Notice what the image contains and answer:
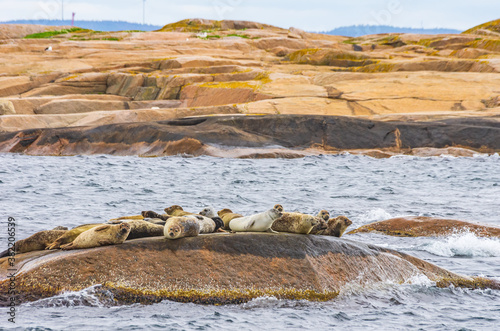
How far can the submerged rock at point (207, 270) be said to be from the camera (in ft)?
26.9

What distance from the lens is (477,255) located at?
1182 centimetres

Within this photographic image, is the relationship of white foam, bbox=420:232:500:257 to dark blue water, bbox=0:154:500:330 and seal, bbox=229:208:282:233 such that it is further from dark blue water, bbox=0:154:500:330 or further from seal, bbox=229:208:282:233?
seal, bbox=229:208:282:233

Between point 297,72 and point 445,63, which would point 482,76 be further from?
point 297,72

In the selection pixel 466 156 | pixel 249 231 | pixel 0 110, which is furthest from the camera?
pixel 0 110

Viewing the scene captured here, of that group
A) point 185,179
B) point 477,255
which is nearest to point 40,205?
point 185,179

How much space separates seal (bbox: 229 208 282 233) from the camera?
30.2 feet

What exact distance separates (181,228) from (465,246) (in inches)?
Result: 256

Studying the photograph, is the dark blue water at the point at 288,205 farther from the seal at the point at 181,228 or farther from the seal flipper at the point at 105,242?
the seal at the point at 181,228

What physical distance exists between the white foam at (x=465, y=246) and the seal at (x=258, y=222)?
14.5 ft

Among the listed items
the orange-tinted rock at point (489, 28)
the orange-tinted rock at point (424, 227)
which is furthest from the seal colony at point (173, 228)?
the orange-tinted rock at point (489, 28)

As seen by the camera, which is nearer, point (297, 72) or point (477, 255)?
point (477, 255)

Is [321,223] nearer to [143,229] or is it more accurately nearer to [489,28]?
[143,229]

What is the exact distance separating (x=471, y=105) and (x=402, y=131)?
787 centimetres

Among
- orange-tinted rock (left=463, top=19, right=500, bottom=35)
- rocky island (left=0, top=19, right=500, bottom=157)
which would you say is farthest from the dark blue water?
orange-tinted rock (left=463, top=19, right=500, bottom=35)
